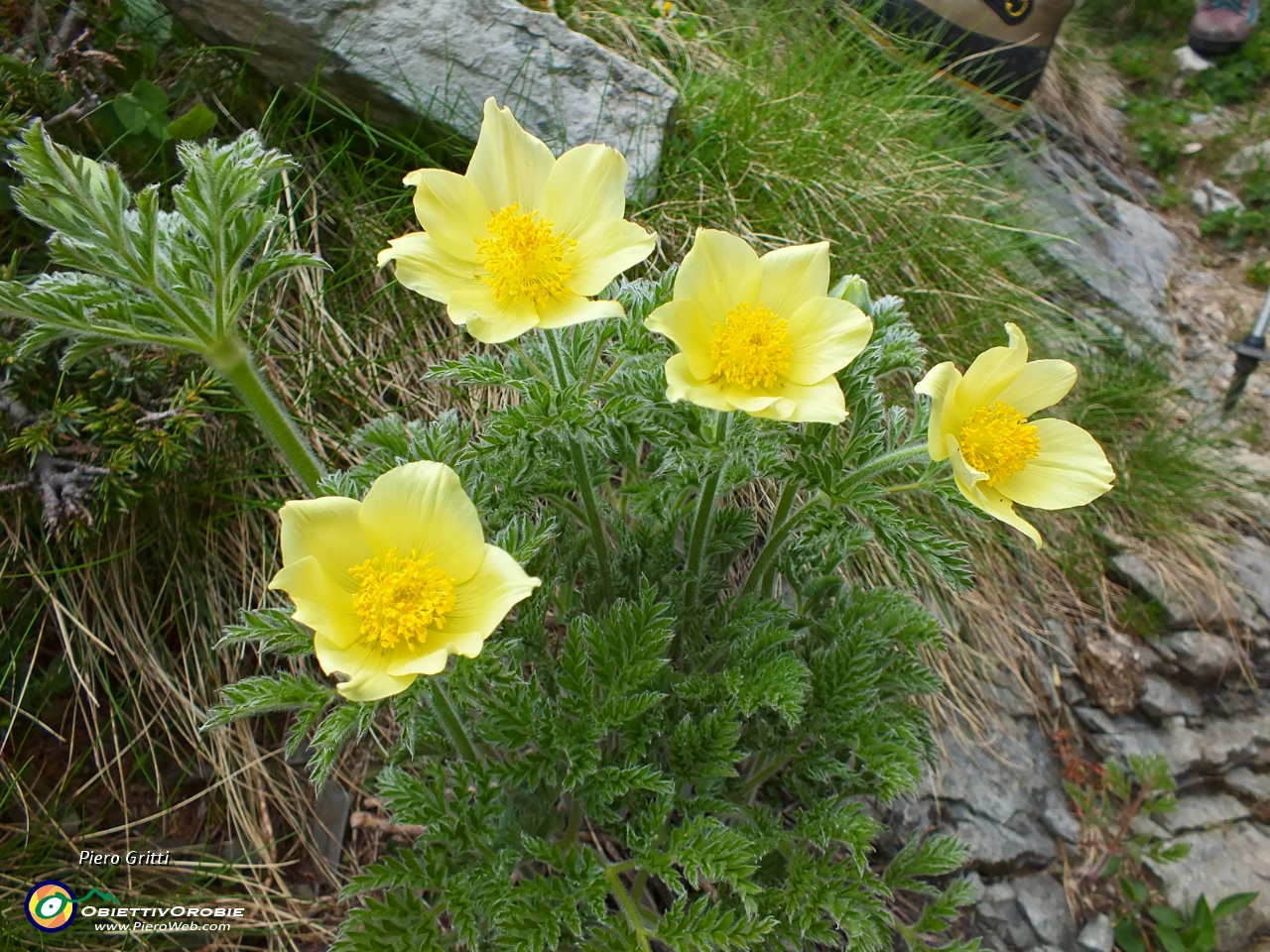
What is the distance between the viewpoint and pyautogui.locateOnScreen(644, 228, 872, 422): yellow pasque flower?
3.93 ft

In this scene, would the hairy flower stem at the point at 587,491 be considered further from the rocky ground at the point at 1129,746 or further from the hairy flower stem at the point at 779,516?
the rocky ground at the point at 1129,746

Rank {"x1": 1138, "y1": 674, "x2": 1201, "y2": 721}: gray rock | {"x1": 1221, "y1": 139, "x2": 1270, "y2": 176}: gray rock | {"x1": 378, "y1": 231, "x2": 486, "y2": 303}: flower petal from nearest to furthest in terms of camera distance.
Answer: {"x1": 378, "y1": 231, "x2": 486, "y2": 303}: flower petal < {"x1": 1138, "y1": 674, "x2": 1201, "y2": 721}: gray rock < {"x1": 1221, "y1": 139, "x2": 1270, "y2": 176}: gray rock

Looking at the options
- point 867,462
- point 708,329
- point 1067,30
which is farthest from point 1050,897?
point 1067,30

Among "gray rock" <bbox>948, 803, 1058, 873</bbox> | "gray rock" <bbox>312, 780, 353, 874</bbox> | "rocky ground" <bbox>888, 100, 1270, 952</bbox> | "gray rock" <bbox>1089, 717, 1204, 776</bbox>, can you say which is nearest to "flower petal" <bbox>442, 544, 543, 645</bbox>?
"gray rock" <bbox>312, 780, 353, 874</bbox>

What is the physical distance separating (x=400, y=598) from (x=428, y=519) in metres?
0.12

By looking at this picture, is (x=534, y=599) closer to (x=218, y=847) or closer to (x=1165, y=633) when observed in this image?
(x=218, y=847)

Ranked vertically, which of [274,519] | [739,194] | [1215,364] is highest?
[739,194]

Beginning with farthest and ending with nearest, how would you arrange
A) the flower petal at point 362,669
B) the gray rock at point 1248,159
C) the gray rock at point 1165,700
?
the gray rock at point 1248,159 → the gray rock at point 1165,700 → the flower petal at point 362,669

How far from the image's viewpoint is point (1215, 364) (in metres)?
4.37

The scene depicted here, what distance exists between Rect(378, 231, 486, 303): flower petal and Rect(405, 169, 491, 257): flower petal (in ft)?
0.05

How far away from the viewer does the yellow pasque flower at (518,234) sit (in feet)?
4.09

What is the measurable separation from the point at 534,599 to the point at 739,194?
6.75ft

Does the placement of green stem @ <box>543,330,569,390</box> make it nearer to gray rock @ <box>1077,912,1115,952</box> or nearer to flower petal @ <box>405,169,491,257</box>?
flower petal @ <box>405,169,491,257</box>

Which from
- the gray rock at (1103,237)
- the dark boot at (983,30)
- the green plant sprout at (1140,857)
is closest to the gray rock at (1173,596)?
the green plant sprout at (1140,857)
